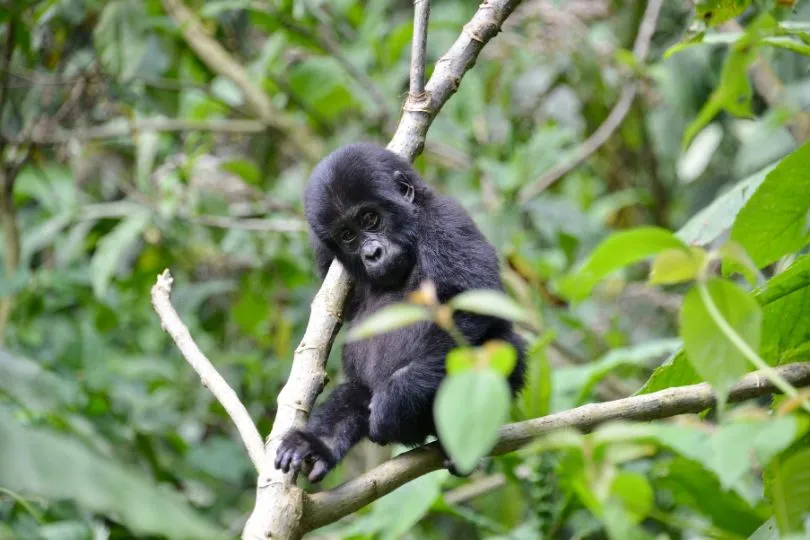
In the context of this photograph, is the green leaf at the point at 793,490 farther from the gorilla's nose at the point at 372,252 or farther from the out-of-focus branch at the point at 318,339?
the gorilla's nose at the point at 372,252

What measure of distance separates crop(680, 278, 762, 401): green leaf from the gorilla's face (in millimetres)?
2112

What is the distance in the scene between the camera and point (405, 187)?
372 centimetres

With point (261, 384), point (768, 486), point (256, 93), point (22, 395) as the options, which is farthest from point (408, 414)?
point (256, 93)

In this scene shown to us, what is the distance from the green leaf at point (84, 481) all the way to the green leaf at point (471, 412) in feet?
1.47

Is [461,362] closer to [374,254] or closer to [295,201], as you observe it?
[374,254]

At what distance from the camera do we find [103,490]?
1.36 meters

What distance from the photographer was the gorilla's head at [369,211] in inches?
143

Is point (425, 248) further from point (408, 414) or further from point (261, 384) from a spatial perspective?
point (261, 384)

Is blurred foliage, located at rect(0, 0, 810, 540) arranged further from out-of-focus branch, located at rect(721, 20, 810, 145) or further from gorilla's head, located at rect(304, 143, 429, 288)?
gorilla's head, located at rect(304, 143, 429, 288)

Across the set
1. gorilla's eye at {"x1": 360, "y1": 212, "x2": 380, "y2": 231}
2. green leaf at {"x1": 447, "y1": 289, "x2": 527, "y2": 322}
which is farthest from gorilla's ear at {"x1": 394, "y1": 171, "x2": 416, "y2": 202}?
green leaf at {"x1": 447, "y1": 289, "x2": 527, "y2": 322}

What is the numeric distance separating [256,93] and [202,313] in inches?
68.7

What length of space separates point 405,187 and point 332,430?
1.01m

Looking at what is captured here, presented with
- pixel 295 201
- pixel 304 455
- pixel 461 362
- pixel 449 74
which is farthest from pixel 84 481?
pixel 295 201

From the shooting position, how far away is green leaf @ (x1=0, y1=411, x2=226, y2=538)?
1274 millimetres
